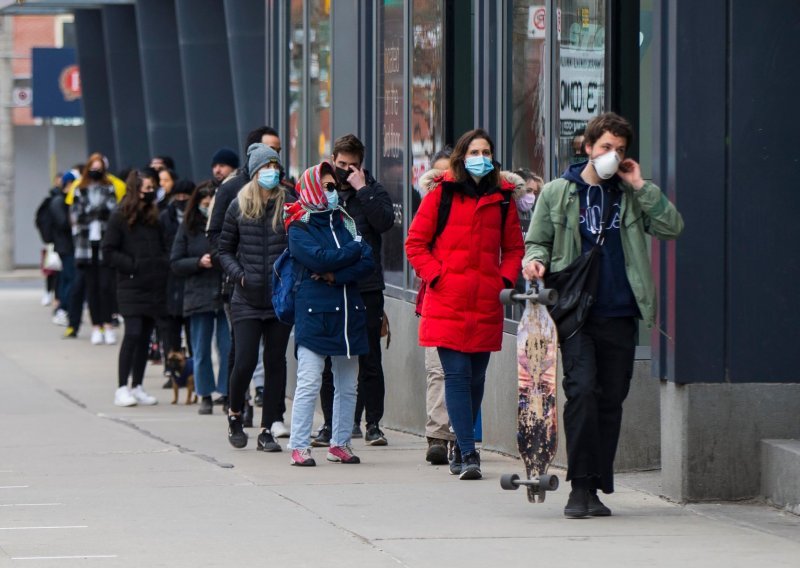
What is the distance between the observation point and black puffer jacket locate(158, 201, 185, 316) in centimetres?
→ 1373

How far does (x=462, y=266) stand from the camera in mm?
9219

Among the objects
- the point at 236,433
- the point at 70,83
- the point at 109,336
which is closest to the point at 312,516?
the point at 236,433

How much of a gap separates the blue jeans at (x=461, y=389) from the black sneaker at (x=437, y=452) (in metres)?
0.83

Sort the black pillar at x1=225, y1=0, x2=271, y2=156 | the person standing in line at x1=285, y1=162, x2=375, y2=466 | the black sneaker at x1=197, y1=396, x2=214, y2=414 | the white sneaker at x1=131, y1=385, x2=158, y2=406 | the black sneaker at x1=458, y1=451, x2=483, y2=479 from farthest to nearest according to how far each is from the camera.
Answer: the black pillar at x1=225, y1=0, x2=271, y2=156 < the white sneaker at x1=131, y1=385, x2=158, y2=406 < the black sneaker at x1=197, y1=396, x2=214, y2=414 < the person standing in line at x1=285, y1=162, x2=375, y2=466 < the black sneaker at x1=458, y1=451, x2=483, y2=479

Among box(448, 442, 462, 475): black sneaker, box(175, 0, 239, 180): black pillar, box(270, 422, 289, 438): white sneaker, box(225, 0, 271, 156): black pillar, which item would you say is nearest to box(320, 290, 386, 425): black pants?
box(270, 422, 289, 438): white sneaker

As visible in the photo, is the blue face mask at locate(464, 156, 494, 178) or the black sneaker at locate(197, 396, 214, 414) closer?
the blue face mask at locate(464, 156, 494, 178)

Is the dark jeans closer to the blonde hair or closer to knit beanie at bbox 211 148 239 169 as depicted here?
knit beanie at bbox 211 148 239 169

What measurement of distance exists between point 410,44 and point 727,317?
17.2ft

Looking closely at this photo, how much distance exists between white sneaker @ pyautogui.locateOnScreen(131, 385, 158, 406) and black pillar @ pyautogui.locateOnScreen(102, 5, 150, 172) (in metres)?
14.1

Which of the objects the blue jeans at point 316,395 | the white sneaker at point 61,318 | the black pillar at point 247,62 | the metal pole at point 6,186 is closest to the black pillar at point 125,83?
the white sneaker at point 61,318

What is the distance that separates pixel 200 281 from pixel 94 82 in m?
17.7

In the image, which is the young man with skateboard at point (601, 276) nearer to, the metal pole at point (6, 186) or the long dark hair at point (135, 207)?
the long dark hair at point (135, 207)

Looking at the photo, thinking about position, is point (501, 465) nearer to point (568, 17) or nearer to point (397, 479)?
point (397, 479)

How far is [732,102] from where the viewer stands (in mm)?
8391
